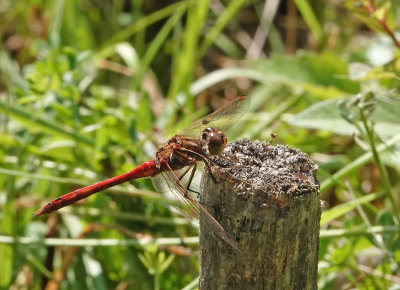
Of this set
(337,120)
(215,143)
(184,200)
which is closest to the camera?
(215,143)

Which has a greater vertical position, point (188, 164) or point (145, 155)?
point (145, 155)

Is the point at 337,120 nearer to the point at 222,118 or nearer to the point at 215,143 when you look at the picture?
the point at 222,118

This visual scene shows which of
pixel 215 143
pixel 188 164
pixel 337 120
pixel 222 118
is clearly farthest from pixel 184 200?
pixel 337 120

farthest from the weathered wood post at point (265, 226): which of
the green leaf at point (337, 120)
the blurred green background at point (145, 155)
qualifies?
the green leaf at point (337, 120)

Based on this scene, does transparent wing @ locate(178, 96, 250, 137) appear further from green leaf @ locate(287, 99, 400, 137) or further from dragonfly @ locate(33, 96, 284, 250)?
green leaf @ locate(287, 99, 400, 137)

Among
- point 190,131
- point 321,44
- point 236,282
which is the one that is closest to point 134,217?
point 190,131

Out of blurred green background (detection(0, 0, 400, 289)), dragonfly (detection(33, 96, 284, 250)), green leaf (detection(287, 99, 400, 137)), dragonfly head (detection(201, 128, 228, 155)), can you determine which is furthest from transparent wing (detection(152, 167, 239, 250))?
green leaf (detection(287, 99, 400, 137))

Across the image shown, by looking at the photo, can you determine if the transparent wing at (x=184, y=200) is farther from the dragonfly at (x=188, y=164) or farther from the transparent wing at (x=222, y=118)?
the transparent wing at (x=222, y=118)
